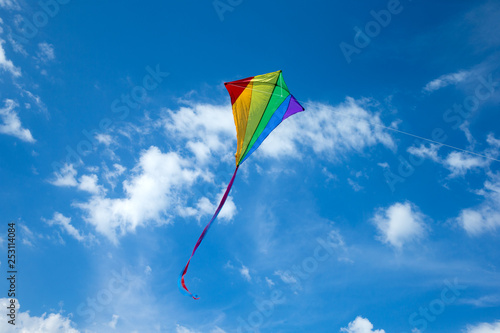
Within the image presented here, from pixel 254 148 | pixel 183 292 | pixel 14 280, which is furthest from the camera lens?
pixel 14 280

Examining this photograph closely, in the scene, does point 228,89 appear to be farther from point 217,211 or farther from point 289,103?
point 217,211

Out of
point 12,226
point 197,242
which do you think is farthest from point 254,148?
point 12,226

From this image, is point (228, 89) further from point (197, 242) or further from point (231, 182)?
point (197, 242)

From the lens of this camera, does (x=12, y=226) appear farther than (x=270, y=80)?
Yes

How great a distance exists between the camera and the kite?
37.6 ft

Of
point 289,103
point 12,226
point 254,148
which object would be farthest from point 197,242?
point 12,226

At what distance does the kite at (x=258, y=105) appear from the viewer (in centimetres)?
1147

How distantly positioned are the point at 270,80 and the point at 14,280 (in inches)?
591

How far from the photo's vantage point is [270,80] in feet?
37.7

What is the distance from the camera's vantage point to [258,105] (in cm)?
1180

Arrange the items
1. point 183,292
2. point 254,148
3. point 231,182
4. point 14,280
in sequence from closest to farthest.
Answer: point 183,292
point 231,182
point 254,148
point 14,280

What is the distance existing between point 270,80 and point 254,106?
1.16 metres

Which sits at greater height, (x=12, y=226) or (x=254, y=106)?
(x=254, y=106)

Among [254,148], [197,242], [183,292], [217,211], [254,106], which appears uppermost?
[254,106]
